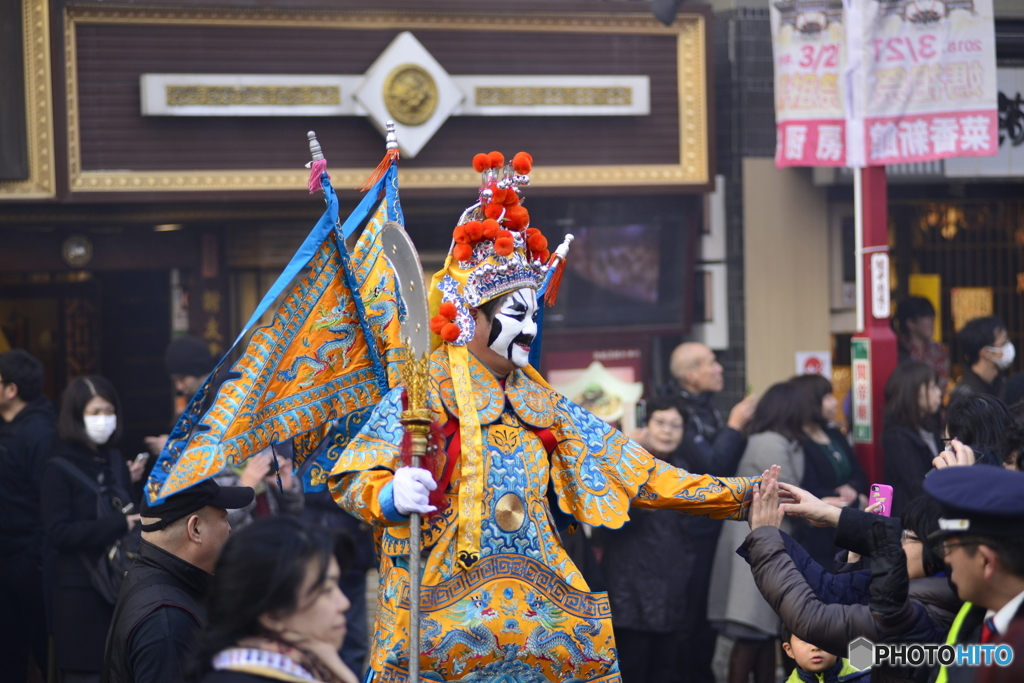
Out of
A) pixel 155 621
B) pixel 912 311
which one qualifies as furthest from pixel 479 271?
pixel 912 311

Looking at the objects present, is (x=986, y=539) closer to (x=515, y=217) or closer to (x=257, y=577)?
(x=257, y=577)

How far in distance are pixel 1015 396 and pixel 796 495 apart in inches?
88.4

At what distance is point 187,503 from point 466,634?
0.99 m

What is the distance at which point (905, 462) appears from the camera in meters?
5.65

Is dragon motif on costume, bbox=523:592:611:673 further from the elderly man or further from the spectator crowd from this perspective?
the elderly man

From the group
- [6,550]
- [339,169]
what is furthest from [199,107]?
[6,550]

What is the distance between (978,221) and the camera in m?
8.88

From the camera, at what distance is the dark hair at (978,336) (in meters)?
6.55

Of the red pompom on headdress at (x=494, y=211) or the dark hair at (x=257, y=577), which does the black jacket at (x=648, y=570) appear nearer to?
the red pompom on headdress at (x=494, y=211)

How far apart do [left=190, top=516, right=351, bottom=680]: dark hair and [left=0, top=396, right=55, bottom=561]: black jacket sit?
138 inches

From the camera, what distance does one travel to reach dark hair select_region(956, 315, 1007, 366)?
655cm

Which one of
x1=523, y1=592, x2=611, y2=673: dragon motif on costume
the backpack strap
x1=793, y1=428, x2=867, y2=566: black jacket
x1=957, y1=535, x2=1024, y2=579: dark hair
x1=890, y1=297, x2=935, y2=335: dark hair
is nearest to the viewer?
x1=957, y1=535, x2=1024, y2=579: dark hair

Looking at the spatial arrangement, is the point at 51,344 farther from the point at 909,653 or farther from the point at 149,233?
the point at 909,653

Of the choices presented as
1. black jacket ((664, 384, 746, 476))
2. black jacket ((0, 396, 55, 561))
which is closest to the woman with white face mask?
black jacket ((0, 396, 55, 561))
